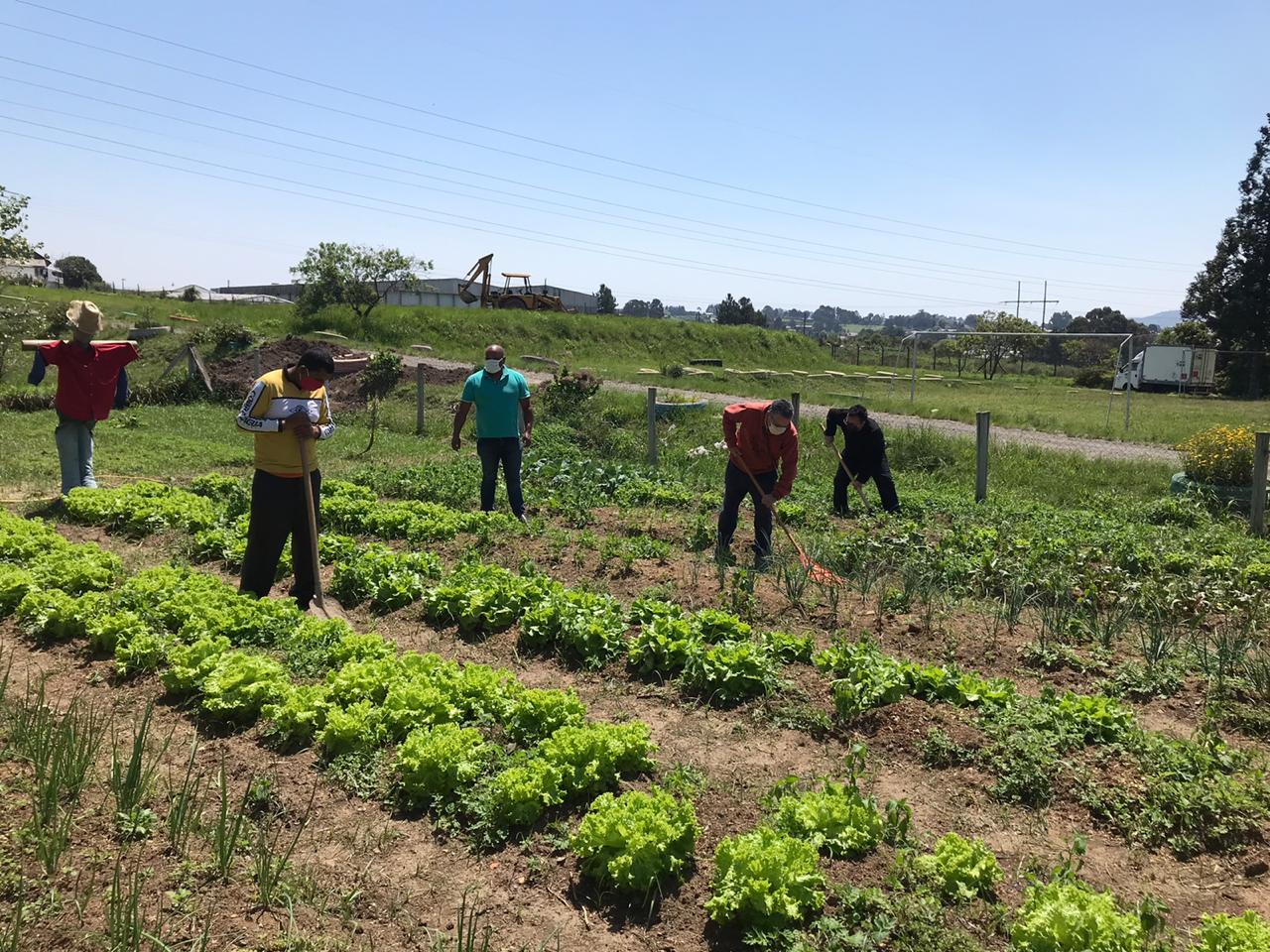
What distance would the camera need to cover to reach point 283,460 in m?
6.08

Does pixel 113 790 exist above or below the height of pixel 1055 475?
below

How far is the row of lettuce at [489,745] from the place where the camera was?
3209 mm

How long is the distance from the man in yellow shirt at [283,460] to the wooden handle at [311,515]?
0.15 ft

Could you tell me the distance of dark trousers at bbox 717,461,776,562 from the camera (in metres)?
7.96

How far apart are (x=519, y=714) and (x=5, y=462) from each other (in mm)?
10819

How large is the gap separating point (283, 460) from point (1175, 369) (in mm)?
39590

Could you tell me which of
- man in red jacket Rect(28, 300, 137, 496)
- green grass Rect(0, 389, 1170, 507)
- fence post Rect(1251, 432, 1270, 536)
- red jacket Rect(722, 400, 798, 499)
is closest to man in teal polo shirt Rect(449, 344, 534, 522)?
red jacket Rect(722, 400, 798, 499)

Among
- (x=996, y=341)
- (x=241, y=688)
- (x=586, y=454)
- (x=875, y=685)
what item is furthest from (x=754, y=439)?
(x=996, y=341)

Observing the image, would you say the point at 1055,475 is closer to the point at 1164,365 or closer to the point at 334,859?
the point at 334,859

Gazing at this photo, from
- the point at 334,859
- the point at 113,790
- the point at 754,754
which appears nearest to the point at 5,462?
the point at 113,790

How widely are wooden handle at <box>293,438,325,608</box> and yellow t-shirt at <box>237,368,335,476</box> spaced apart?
0.10 meters

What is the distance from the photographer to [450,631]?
6285mm

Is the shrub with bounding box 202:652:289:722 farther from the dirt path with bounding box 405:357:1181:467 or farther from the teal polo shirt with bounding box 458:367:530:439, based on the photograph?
the dirt path with bounding box 405:357:1181:467

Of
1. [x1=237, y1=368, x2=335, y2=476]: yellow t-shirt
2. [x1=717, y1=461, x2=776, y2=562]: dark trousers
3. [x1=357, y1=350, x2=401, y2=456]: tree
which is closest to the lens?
[x1=237, y1=368, x2=335, y2=476]: yellow t-shirt
